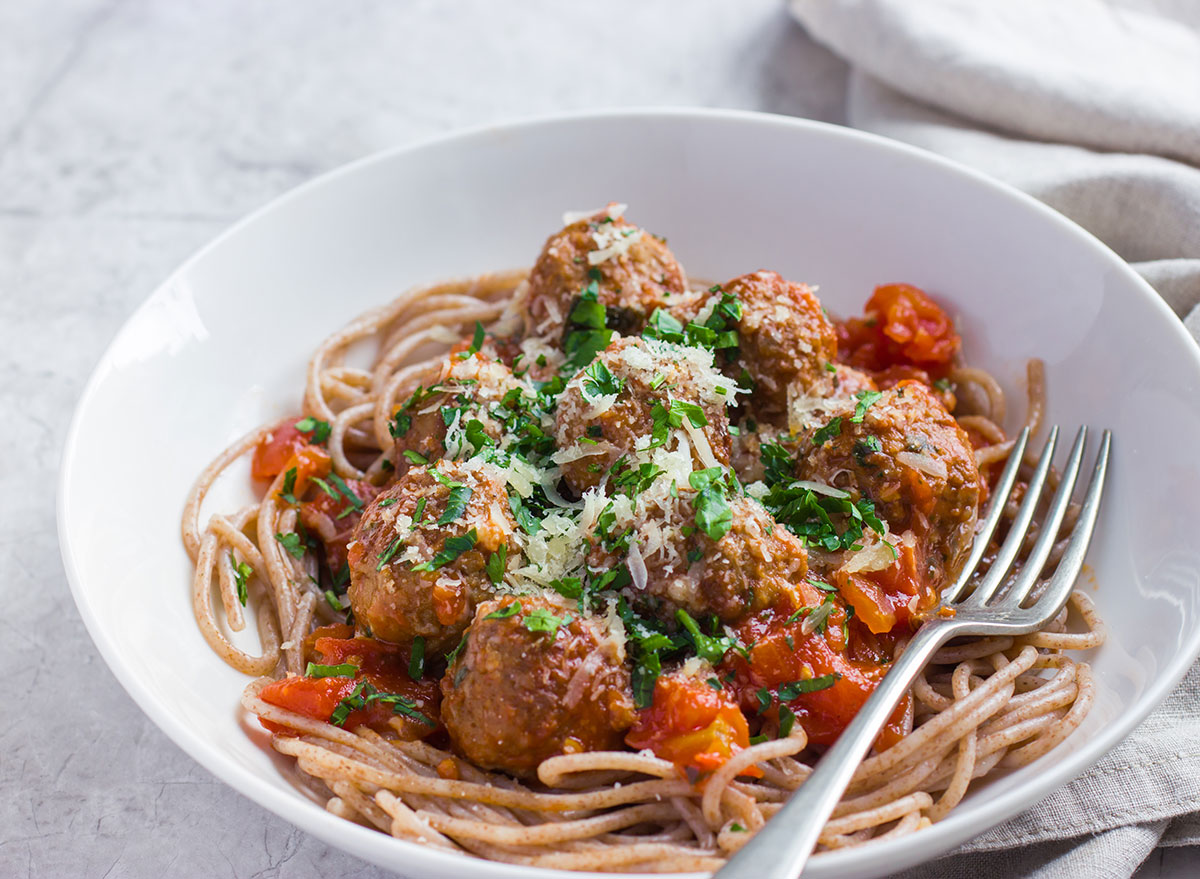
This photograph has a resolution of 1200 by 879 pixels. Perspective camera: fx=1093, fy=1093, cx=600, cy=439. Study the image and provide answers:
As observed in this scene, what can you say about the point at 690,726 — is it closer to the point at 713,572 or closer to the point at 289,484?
the point at 713,572

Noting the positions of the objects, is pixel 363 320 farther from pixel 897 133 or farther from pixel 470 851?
pixel 897 133

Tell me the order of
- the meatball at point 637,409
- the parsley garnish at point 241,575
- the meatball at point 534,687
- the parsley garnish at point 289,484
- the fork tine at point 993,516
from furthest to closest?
the parsley garnish at point 289,484
the parsley garnish at point 241,575
the fork tine at point 993,516
the meatball at point 637,409
the meatball at point 534,687

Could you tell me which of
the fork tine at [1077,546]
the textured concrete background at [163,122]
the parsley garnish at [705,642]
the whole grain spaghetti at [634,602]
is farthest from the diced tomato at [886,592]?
the textured concrete background at [163,122]

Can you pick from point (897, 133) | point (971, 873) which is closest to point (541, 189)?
point (897, 133)

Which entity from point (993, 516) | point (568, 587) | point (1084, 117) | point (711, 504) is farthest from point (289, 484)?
point (1084, 117)

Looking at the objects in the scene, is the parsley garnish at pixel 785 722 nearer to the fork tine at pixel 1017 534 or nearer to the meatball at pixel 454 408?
the fork tine at pixel 1017 534
